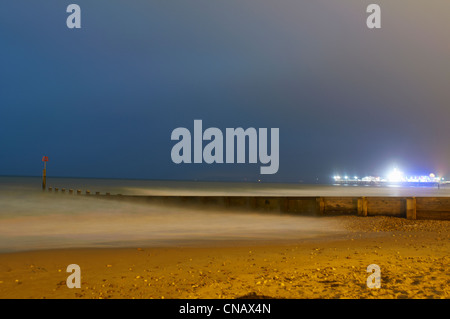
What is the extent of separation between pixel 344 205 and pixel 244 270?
1498 centimetres

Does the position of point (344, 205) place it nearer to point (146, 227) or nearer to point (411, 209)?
point (411, 209)

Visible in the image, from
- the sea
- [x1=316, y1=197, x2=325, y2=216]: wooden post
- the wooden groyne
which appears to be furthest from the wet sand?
[x1=316, y1=197, x2=325, y2=216]: wooden post

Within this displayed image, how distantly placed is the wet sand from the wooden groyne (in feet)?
20.0

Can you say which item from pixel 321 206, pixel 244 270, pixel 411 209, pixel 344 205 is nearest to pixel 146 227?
pixel 321 206

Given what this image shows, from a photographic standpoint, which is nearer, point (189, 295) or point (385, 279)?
point (189, 295)

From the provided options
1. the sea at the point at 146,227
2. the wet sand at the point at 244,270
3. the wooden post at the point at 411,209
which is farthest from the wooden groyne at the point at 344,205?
the wet sand at the point at 244,270

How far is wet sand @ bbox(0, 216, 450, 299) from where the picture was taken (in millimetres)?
7492

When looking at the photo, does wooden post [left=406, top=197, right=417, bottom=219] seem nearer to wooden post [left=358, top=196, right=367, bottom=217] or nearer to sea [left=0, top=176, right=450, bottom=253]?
wooden post [left=358, top=196, right=367, bottom=217]

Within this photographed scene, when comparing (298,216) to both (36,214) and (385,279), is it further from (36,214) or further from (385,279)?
(36,214)

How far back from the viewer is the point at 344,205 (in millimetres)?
23156

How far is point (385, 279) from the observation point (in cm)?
815

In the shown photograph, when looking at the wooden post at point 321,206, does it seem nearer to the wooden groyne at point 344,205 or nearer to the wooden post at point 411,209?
the wooden groyne at point 344,205
